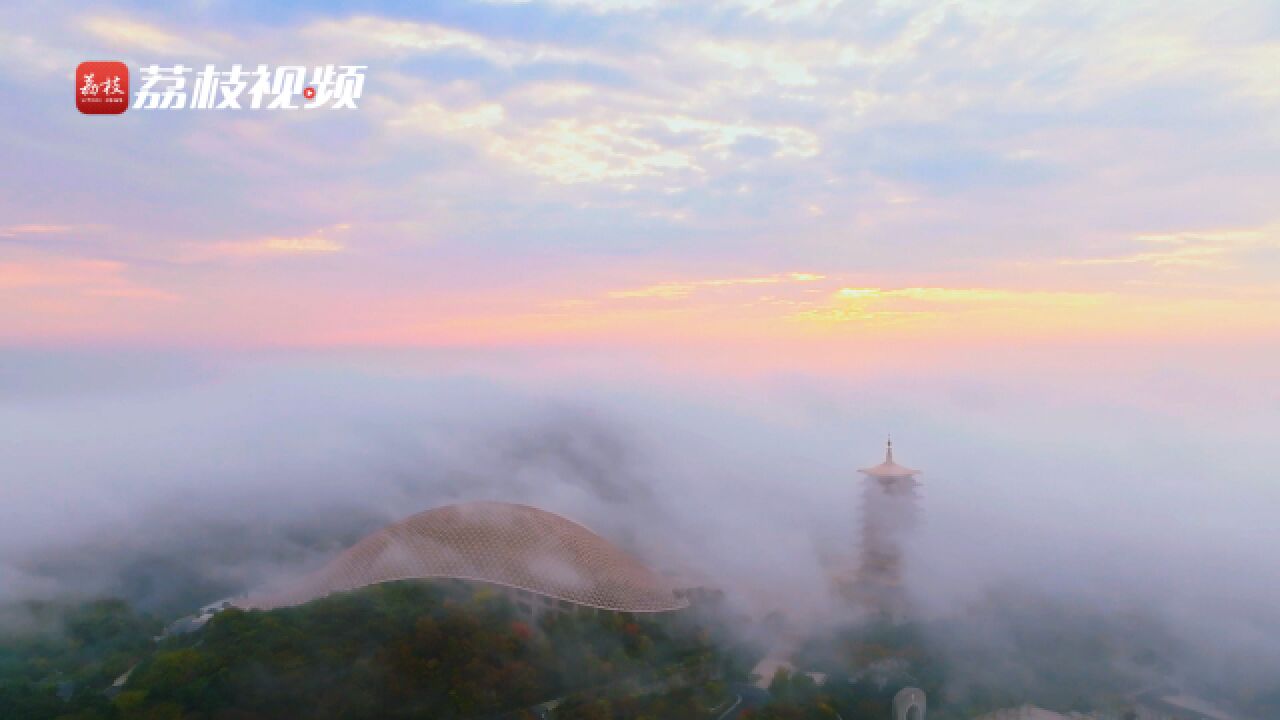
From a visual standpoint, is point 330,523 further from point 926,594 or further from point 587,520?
point 926,594

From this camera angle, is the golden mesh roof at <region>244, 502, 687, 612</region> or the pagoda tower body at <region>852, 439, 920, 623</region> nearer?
the golden mesh roof at <region>244, 502, 687, 612</region>

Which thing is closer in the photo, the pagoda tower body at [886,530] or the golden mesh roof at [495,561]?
the golden mesh roof at [495,561]

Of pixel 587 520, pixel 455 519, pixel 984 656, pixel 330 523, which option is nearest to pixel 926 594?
pixel 984 656

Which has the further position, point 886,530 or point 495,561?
point 886,530
